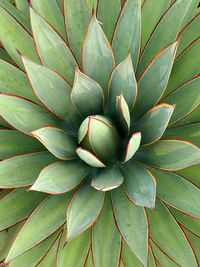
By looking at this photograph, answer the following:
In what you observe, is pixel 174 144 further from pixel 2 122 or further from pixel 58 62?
pixel 2 122

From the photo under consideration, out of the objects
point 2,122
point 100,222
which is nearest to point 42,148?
point 2,122

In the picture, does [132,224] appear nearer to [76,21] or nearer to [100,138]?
[100,138]

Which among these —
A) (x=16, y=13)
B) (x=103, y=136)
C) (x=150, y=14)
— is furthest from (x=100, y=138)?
(x=16, y=13)

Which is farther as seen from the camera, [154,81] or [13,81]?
[13,81]

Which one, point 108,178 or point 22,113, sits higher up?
point 22,113

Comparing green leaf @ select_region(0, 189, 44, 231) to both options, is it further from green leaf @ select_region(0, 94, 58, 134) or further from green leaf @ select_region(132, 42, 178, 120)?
green leaf @ select_region(132, 42, 178, 120)

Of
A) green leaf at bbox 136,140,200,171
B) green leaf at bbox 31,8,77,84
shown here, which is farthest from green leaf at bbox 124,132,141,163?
green leaf at bbox 31,8,77,84

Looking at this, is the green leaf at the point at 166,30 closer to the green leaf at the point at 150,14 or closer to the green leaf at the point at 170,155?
the green leaf at the point at 150,14

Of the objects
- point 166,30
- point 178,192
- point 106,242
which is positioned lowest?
point 106,242
